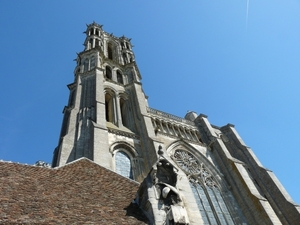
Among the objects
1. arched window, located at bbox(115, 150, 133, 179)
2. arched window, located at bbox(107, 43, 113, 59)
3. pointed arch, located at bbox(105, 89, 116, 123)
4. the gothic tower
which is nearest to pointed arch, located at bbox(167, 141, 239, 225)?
the gothic tower

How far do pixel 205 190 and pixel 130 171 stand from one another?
4.54 m

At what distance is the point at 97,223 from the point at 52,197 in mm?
1242

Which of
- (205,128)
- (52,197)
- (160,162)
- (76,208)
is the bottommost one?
(76,208)

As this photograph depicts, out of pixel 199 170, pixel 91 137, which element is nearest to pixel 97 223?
pixel 91 137

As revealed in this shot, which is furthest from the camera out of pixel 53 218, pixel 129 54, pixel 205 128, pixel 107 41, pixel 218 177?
pixel 107 41

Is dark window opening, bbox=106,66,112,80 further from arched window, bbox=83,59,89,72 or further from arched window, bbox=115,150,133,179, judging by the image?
arched window, bbox=115,150,133,179

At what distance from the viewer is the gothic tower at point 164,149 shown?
13.6m

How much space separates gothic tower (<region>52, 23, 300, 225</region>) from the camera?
537 inches

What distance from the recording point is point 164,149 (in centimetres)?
1416

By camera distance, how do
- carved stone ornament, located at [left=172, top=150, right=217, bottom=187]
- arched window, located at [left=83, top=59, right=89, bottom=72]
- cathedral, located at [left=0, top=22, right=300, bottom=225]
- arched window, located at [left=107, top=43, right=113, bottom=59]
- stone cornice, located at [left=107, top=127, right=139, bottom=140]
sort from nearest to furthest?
1. cathedral, located at [left=0, top=22, right=300, bottom=225]
2. stone cornice, located at [left=107, top=127, right=139, bottom=140]
3. carved stone ornament, located at [left=172, top=150, right=217, bottom=187]
4. arched window, located at [left=83, top=59, right=89, bottom=72]
5. arched window, located at [left=107, top=43, right=113, bottom=59]

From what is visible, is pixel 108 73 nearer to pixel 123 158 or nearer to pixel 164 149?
pixel 123 158

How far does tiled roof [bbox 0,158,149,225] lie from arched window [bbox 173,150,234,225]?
26.4 ft

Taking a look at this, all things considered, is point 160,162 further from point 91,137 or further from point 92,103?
point 92,103

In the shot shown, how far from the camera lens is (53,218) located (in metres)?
4.70
